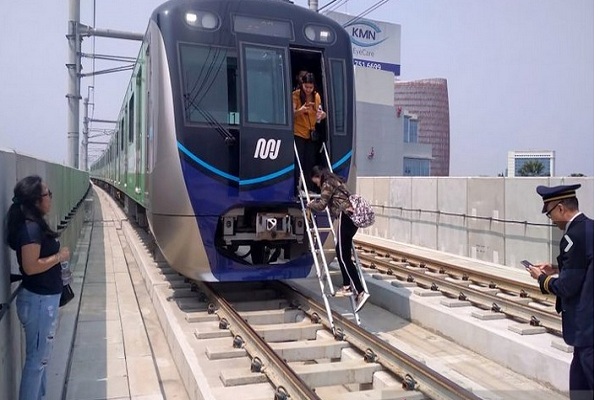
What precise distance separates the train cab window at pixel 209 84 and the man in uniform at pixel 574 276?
394 centimetres

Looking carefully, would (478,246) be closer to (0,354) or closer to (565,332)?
(565,332)

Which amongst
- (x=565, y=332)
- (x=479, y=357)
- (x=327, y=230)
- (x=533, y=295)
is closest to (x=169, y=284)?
(x=327, y=230)

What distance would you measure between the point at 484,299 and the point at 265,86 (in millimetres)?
3777

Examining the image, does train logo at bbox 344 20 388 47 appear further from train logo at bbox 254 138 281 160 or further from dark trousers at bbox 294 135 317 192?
train logo at bbox 254 138 281 160

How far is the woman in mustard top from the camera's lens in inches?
272

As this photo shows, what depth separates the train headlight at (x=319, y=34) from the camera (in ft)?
22.9

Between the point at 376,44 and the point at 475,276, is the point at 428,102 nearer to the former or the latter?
the point at 376,44

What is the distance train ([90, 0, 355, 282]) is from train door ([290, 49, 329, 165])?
7 cm

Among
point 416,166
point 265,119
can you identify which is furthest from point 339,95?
point 416,166

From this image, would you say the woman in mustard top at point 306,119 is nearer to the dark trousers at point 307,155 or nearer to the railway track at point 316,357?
the dark trousers at point 307,155

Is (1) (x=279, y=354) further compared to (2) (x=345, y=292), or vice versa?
(2) (x=345, y=292)

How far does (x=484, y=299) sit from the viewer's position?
7332 mm

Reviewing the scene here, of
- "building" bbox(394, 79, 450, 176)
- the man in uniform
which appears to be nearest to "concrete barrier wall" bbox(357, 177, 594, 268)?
the man in uniform

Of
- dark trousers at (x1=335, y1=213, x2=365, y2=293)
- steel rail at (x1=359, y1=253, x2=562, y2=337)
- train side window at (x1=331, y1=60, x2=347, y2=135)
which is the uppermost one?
train side window at (x1=331, y1=60, x2=347, y2=135)
